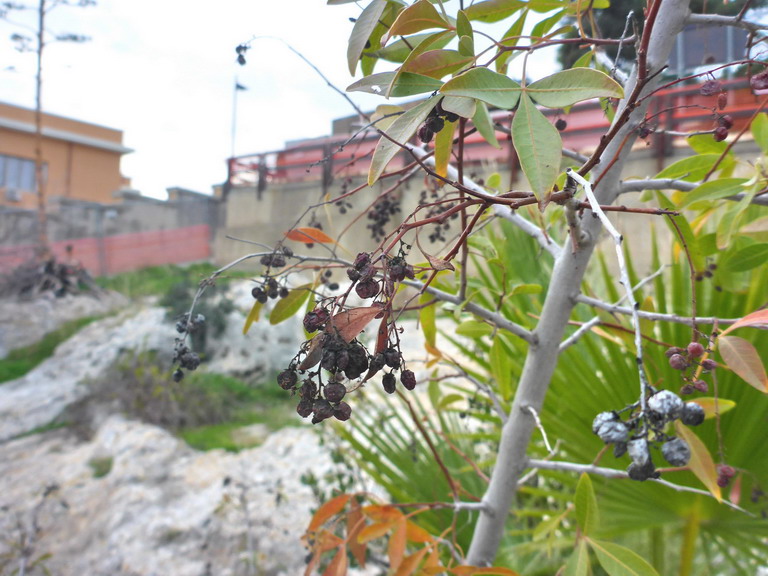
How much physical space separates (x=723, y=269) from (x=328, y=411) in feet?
2.25

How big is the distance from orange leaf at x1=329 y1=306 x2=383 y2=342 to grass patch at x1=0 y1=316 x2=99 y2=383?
593 cm

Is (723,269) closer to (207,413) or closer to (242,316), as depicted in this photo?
(207,413)

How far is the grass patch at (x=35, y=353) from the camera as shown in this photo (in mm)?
5367

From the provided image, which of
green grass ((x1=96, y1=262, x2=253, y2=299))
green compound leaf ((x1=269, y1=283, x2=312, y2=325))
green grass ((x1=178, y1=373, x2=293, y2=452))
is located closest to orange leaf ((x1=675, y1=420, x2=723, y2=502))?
green compound leaf ((x1=269, y1=283, x2=312, y2=325))

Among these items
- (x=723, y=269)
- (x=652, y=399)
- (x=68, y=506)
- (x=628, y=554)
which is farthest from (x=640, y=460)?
(x=68, y=506)

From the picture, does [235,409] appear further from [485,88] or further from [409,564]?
[485,88]

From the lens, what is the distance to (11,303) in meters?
6.63

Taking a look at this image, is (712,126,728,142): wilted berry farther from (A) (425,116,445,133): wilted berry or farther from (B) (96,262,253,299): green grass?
(B) (96,262,253,299): green grass

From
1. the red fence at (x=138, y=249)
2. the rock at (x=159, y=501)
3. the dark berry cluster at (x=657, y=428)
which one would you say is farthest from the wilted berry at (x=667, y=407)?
the red fence at (x=138, y=249)

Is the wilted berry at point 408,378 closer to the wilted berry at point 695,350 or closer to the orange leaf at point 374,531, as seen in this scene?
the wilted berry at point 695,350

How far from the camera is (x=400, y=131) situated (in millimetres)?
450

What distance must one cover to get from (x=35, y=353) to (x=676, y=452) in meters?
6.85

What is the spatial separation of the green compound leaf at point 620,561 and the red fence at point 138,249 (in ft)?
31.6

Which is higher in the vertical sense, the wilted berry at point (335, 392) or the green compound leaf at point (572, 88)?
the green compound leaf at point (572, 88)
